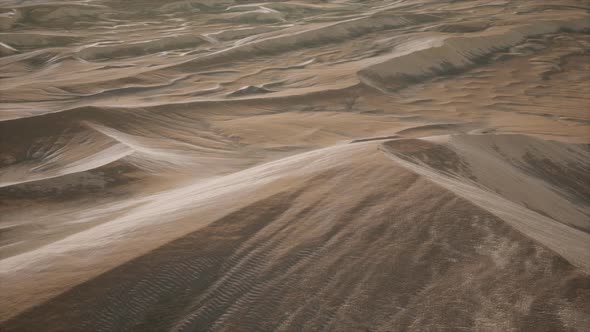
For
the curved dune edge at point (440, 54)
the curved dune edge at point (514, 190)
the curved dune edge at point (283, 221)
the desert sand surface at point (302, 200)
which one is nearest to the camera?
the desert sand surface at point (302, 200)

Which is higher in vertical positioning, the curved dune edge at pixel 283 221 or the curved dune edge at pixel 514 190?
the curved dune edge at pixel 283 221

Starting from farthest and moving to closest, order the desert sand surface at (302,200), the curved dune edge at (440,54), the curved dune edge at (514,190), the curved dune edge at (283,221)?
the curved dune edge at (440,54)
the curved dune edge at (514,190)
the curved dune edge at (283,221)
the desert sand surface at (302,200)

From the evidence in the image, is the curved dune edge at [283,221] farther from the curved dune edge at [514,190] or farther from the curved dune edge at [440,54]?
the curved dune edge at [440,54]

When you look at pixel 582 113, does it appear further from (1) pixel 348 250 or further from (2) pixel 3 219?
(2) pixel 3 219

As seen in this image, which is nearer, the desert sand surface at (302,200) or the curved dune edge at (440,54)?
the desert sand surface at (302,200)

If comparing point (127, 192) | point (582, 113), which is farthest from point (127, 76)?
point (582, 113)

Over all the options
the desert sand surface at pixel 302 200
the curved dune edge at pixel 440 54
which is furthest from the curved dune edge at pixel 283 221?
the curved dune edge at pixel 440 54
